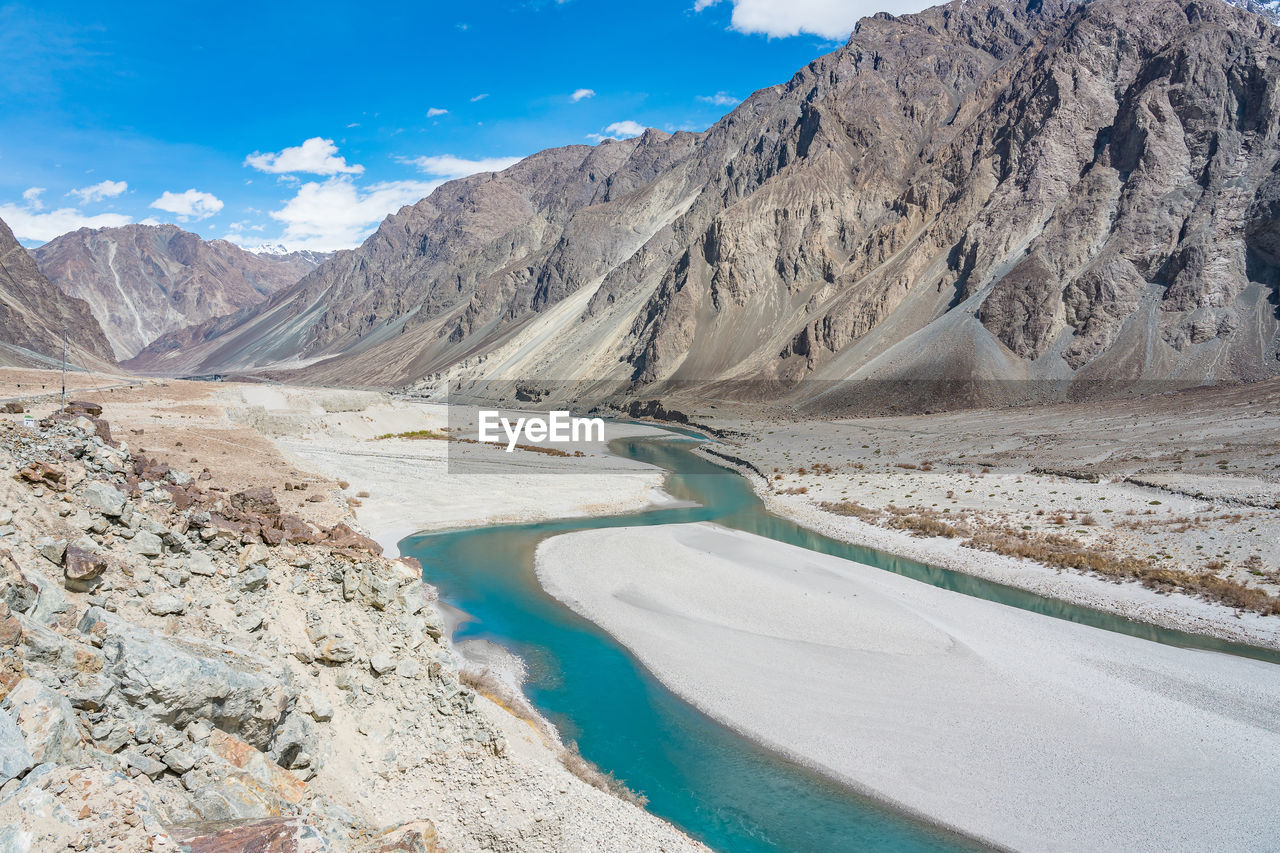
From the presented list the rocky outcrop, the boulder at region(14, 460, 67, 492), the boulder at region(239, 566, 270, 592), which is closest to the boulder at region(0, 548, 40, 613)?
the rocky outcrop

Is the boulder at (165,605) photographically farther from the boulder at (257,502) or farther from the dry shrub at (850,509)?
the dry shrub at (850,509)

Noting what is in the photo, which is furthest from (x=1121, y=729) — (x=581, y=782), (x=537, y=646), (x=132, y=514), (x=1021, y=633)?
(x=132, y=514)

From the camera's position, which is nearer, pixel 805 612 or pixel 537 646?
pixel 537 646

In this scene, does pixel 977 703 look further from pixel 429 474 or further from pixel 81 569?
pixel 429 474

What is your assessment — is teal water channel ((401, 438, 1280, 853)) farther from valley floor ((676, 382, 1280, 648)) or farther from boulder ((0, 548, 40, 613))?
boulder ((0, 548, 40, 613))

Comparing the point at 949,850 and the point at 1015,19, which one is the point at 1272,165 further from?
the point at 1015,19

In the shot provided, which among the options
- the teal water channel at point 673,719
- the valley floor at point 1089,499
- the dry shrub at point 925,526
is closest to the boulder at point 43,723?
the teal water channel at point 673,719
